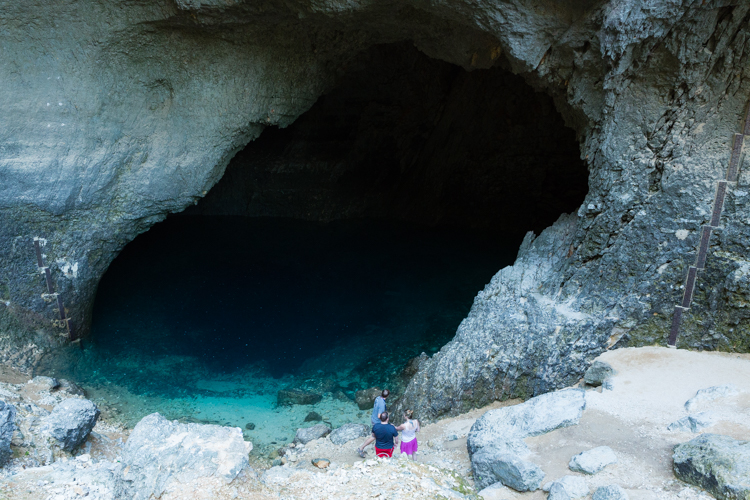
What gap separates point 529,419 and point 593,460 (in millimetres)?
960

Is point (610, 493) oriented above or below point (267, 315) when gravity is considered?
above

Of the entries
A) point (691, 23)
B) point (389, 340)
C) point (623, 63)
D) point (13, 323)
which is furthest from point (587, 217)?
point (13, 323)

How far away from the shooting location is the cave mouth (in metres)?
8.88

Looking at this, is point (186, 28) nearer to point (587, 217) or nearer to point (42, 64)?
point (42, 64)

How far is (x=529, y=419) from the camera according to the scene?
18.9 feet

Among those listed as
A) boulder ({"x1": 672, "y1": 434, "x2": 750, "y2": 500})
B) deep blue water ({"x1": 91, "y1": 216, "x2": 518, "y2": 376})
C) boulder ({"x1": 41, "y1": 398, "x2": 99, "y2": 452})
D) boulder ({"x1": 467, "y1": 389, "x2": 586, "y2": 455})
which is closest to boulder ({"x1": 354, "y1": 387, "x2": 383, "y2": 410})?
deep blue water ({"x1": 91, "y1": 216, "x2": 518, "y2": 376})

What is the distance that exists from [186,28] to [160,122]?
159 cm

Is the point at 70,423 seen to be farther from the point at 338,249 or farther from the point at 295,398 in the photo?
the point at 338,249

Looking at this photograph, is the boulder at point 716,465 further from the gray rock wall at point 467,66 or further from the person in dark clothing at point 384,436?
the person in dark clothing at point 384,436

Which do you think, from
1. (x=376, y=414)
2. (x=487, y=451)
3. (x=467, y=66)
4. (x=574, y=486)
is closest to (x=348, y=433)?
(x=376, y=414)

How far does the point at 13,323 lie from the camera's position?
8.28m

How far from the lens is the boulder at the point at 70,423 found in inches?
234

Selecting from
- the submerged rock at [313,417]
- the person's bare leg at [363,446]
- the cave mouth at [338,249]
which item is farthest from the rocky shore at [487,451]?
the cave mouth at [338,249]

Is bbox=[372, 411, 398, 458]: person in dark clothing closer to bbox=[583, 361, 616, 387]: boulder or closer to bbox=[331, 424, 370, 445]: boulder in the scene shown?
bbox=[331, 424, 370, 445]: boulder
